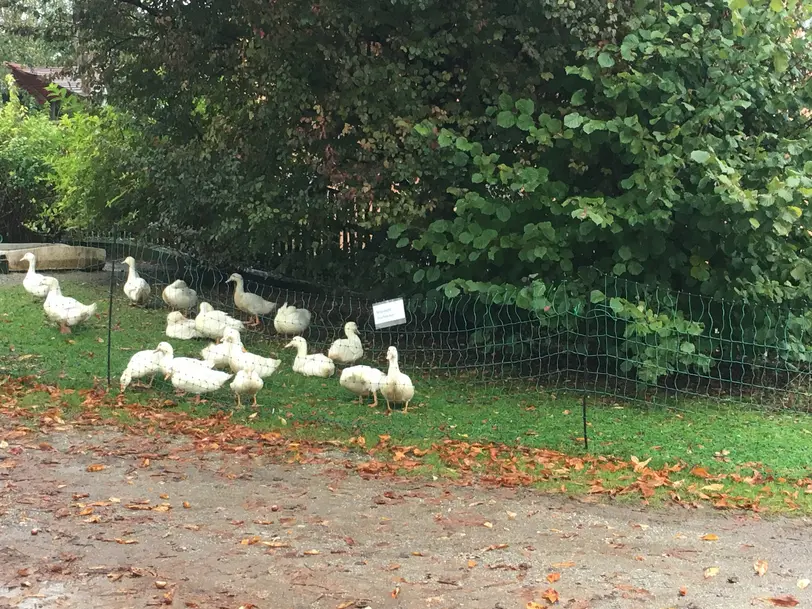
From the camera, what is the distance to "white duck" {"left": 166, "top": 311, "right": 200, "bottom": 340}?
33.3 ft

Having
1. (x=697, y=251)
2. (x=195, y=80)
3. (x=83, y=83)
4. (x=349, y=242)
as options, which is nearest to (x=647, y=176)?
(x=697, y=251)

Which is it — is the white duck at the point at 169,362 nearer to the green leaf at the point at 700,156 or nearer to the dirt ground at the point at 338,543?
the dirt ground at the point at 338,543

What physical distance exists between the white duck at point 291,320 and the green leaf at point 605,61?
15.1ft

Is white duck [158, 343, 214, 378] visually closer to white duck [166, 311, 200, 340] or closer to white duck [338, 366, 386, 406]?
white duck [338, 366, 386, 406]

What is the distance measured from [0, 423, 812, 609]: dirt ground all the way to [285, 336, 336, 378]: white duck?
107 inches

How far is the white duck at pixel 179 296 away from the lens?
11.3m

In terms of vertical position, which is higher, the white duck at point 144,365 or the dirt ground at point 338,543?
the white duck at point 144,365

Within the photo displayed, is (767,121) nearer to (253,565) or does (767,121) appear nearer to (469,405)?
(469,405)

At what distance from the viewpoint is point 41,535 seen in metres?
4.72

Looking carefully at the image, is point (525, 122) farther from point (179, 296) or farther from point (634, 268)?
point (179, 296)

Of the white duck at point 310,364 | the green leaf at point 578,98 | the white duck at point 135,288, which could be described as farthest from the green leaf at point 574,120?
the white duck at point 135,288

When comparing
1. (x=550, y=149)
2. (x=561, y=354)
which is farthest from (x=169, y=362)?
(x=550, y=149)

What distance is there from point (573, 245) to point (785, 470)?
3168 millimetres

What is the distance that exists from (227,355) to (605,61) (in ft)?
14.6
